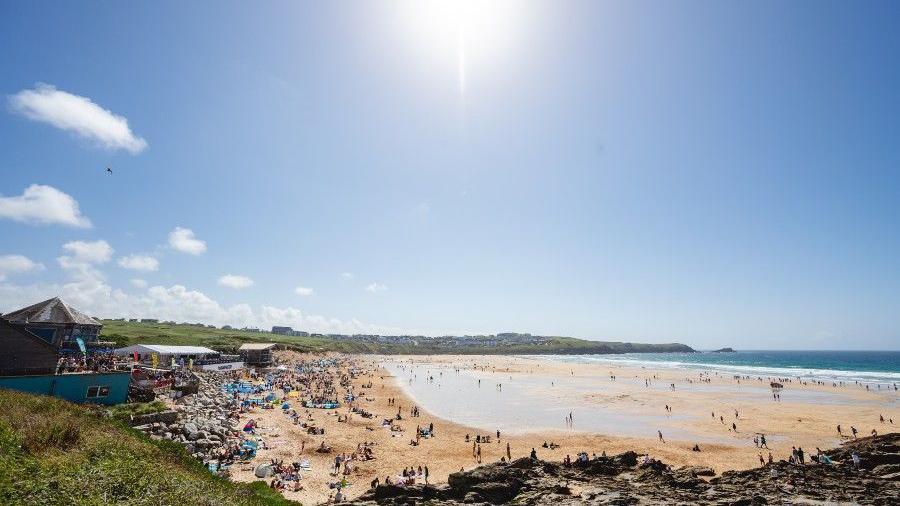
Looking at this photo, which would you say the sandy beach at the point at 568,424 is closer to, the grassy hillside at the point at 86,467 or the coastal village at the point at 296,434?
the coastal village at the point at 296,434

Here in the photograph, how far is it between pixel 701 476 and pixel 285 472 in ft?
80.2

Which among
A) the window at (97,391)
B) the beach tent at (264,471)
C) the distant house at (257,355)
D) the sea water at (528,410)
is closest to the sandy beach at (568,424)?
the sea water at (528,410)

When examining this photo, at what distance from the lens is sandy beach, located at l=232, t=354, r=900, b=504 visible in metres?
31.5

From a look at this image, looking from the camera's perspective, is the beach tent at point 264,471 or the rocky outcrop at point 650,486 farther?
the beach tent at point 264,471

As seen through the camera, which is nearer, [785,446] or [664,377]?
[785,446]

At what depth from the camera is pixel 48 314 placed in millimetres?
41469

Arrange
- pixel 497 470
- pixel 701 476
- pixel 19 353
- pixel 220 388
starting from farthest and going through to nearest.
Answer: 1. pixel 220 388
2. pixel 19 353
3. pixel 701 476
4. pixel 497 470

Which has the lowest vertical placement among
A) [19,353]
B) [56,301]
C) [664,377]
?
[664,377]

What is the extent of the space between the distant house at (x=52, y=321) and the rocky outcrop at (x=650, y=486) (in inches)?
1588

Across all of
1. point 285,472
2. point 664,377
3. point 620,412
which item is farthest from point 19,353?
point 664,377

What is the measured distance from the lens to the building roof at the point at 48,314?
39.9 metres

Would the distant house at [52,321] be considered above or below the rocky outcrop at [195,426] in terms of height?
above

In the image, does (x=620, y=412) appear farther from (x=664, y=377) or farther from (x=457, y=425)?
(x=664, y=377)

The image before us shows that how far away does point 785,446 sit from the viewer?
118 feet
